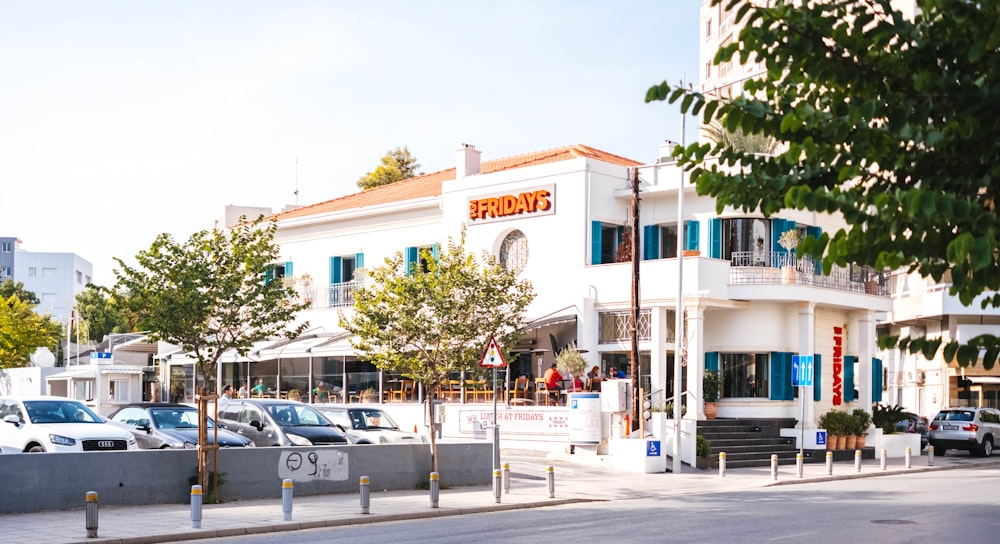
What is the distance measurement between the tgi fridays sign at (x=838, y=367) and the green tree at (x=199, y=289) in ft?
61.0

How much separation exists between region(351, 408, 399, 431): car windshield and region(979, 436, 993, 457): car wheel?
20694 millimetres

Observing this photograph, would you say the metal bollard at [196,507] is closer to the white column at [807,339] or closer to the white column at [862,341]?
the white column at [807,339]

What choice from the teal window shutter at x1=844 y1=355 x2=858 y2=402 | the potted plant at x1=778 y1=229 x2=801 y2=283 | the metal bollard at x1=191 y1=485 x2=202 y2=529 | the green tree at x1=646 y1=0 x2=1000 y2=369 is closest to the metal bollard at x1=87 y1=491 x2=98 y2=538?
the metal bollard at x1=191 y1=485 x2=202 y2=529

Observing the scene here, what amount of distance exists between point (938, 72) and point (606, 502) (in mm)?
16973

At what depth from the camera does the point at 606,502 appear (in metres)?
23.0

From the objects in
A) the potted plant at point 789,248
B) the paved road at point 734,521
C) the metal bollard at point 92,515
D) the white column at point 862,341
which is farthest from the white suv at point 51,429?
the white column at point 862,341

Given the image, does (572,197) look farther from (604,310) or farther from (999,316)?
(999,316)

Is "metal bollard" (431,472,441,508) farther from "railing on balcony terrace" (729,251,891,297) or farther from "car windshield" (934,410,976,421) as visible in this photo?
"car windshield" (934,410,976,421)

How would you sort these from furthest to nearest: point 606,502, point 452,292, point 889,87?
point 452,292
point 606,502
point 889,87

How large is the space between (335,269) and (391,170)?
68.6ft

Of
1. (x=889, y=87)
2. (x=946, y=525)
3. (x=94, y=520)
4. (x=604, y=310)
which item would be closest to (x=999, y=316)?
(x=604, y=310)

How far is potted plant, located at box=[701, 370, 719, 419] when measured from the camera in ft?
114

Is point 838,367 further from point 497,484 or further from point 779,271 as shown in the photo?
point 497,484

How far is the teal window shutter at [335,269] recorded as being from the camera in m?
44.7
